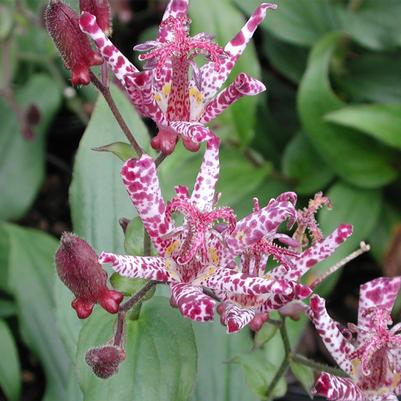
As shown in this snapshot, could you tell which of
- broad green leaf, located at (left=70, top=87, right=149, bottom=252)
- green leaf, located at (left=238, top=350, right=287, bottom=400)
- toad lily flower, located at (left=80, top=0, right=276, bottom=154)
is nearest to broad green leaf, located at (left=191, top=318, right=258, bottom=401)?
green leaf, located at (left=238, top=350, right=287, bottom=400)

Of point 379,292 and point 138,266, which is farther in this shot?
point 379,292

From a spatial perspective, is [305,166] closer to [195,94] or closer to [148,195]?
[195,94]

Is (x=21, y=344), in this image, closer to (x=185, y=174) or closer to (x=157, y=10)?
(x=185, y=174)

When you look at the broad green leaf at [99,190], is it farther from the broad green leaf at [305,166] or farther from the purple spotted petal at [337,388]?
the broad green leaf at [305,166]

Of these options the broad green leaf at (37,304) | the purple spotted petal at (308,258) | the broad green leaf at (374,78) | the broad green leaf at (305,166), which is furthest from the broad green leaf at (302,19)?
the purple spotted petal at (308,258)

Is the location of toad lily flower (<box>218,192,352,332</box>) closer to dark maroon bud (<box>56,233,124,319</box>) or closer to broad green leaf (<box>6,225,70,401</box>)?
dark maroon bud (<box>56,233,124,319</box>)

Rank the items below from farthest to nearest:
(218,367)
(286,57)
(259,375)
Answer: (286,57)
(218,367)
(259,375)

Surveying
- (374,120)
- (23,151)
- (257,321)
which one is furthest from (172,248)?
(23,151)

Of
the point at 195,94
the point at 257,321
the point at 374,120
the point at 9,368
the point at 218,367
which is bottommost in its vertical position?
the point at 9,368
